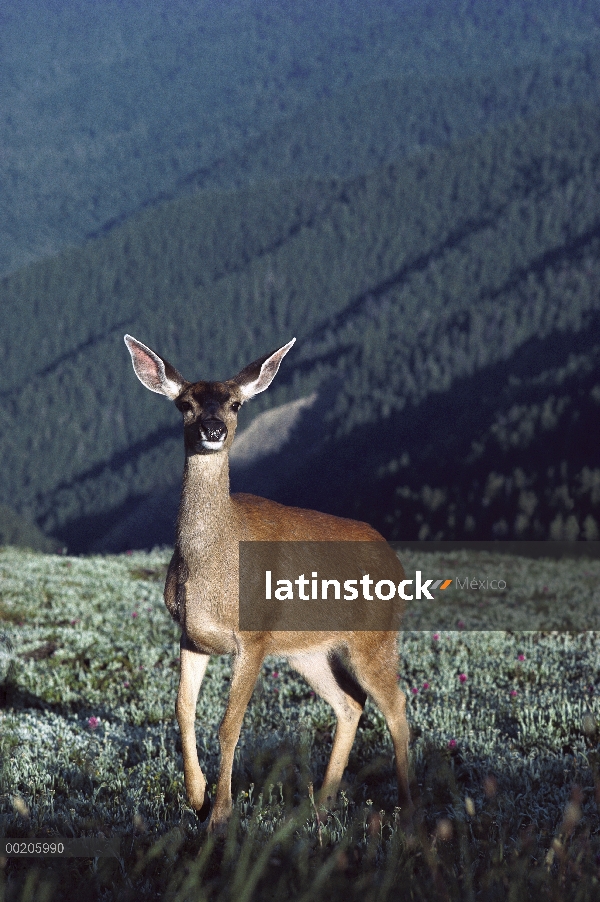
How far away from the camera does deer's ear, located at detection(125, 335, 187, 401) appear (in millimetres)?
6539

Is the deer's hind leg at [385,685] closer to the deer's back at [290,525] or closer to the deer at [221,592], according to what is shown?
the deer at [221,592]

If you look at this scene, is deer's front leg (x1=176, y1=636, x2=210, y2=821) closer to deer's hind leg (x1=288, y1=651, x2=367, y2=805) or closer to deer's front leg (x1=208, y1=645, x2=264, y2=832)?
deer's front leg (x1=208, y1=645, x2=264, y2=832)

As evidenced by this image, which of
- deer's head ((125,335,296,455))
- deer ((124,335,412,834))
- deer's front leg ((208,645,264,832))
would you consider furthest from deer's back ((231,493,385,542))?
deer's front leg ((208,645,264,832))

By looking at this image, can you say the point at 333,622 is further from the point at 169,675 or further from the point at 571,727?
the point at 169,675

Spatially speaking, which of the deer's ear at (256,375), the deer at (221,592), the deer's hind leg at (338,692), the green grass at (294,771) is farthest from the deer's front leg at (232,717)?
the deer's ear at (256,375)

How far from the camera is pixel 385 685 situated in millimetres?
7359

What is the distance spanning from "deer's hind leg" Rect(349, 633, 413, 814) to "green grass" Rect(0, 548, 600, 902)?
11.6 inches

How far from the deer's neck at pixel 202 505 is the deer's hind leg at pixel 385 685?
1439mm

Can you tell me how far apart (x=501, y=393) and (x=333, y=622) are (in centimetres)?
15714

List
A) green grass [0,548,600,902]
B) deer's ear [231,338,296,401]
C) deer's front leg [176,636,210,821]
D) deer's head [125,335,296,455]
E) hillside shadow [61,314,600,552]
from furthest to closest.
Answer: hillside shadow [61,314,600,552]
deer's ear [231,338,296,401]
deer's front leg [176,636,210,821]
deer's head [125,335,296,455]
green grass [0,548,600,902]

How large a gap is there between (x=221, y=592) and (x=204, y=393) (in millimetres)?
1328

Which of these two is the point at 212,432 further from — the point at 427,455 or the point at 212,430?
the point at 427,455

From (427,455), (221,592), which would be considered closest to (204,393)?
(221,592)

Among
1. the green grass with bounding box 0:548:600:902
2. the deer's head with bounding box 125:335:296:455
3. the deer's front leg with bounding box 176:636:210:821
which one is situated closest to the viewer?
the green grass with bounding box 0:548:600:902
